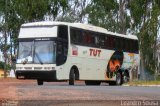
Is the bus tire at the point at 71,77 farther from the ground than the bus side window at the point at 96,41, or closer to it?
closer to it

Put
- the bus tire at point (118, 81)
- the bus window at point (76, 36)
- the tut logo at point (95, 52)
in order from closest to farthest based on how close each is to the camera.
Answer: the bus window at point (76, 36)
the tut logo at point (95, 52)
the bus tire at point (118, 81)

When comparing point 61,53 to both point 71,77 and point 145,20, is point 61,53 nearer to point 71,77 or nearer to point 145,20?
point 71,77

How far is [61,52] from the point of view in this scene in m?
31.9

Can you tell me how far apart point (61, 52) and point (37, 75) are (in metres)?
1.85

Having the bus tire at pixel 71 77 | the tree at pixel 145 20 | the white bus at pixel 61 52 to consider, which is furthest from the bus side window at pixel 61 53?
the tree at pixel 145 20

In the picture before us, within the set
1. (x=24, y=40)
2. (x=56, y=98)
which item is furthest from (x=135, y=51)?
(x=56, y=98)

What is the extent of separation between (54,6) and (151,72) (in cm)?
1632

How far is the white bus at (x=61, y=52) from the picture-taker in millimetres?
31531

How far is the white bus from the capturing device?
31.5m

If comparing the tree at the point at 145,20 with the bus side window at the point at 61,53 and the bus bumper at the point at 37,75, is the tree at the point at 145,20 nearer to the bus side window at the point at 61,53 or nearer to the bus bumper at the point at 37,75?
the bus side window at the point at 61,53

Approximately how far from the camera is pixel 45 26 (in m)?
32.3

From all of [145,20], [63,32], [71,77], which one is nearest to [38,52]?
[63,32]

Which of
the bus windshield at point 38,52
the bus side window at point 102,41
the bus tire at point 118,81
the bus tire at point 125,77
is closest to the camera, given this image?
the bus windshield at point 38,52

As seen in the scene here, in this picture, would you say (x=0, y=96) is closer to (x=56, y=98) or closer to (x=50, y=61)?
(x=56, y=98)
